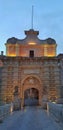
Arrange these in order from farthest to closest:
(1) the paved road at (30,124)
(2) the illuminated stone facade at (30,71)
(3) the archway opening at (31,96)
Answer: (3) the archway opening at (31,96)
(2) the illuminated stone facade at (30,71)
(1) the paved road at (30,124)

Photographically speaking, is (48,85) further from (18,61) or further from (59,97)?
(18,61)

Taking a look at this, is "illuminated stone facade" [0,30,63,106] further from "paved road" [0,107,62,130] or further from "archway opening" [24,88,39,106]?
"paved road" [0,107,62,130]

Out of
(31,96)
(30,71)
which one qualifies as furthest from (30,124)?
(31,96)

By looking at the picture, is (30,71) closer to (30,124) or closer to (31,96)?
(31,96)

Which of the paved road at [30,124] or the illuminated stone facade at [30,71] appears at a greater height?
the illuminated stone facade at [30,71]

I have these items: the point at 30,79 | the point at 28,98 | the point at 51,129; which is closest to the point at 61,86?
the point at 30,79

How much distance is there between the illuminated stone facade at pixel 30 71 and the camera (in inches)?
1183

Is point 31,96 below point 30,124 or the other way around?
the other way around

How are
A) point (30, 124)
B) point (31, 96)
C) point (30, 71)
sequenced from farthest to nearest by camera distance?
point (31, 96) < point (30, 71) < point (30, 124)

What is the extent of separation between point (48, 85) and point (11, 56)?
19.5 feet

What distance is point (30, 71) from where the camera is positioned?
30641 millimetres

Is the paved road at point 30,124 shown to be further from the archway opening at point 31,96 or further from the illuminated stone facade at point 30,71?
the archway opening at point 31,96

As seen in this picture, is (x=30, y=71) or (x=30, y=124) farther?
(x=30, y=71)

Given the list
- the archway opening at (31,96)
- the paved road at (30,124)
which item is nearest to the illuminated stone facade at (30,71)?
the archway opening at (31,96)
